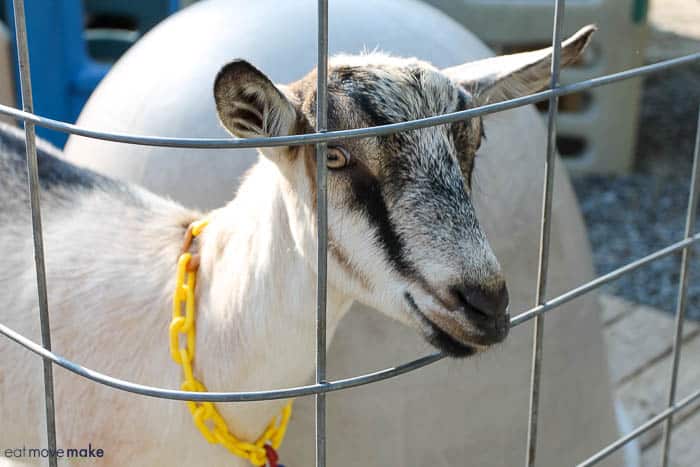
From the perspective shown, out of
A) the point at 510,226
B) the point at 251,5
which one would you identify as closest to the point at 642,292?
the point at 510,226

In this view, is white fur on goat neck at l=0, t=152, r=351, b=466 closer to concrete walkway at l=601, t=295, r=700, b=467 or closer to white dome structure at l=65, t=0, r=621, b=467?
white dome structure at l=65, t=0, r=621, b=467

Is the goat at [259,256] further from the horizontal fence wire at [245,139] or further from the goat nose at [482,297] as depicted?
the horizontal fence wire at [245,139]

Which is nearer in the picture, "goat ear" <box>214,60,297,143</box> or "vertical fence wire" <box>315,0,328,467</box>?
"vertical fence wire" <box>315,0,328,467</box>

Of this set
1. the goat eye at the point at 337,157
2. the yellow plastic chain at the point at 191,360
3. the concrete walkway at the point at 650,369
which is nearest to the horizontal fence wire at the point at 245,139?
the goat eye at the point at 337,157

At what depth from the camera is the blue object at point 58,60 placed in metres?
4.87

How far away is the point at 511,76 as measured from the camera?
2197mm

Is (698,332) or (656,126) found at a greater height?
Result: (656,126)

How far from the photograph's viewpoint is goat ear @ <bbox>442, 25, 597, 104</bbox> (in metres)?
2.15

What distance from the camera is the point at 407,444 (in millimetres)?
2750

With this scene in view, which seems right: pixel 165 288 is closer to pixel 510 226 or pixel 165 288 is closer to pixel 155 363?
pixel 155 363

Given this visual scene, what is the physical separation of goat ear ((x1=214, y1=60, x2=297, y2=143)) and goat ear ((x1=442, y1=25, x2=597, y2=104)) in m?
0.52

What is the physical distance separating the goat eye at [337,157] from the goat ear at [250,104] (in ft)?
0.29

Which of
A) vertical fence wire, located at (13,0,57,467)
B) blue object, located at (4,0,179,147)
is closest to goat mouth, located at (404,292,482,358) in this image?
vertical fence wire, located at (13,0,57,467)

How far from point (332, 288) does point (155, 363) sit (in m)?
0.49
